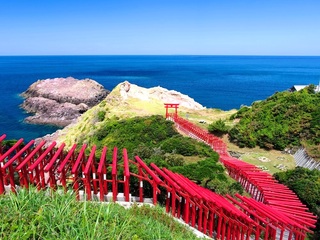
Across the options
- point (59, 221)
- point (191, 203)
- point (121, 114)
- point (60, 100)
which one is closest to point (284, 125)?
point (121, 114)

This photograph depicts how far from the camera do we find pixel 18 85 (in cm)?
11494

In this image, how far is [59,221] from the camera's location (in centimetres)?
598

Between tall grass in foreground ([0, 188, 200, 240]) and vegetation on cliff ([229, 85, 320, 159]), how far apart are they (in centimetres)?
1962

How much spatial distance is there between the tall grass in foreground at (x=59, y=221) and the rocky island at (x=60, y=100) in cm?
5953

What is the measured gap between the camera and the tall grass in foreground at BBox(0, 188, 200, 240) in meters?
5.66

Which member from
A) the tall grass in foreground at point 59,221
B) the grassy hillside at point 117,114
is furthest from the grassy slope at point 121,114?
the tall grass in foreground at point 59,221

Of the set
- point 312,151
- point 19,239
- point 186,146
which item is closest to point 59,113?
point 186,146

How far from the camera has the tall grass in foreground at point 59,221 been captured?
5.66 metres

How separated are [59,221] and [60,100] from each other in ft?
258

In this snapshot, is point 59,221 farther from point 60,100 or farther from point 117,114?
point 60,100

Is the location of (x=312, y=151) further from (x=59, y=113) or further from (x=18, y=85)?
(x=18, y=85)

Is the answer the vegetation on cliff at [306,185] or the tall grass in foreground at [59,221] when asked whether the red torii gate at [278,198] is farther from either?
the tall grass in foreground at [59,221]

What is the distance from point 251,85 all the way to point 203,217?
11839 centimetres

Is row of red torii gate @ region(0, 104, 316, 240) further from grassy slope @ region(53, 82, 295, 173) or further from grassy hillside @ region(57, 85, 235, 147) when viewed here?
grassy hillside @ region(57, 85, 235, 147)
